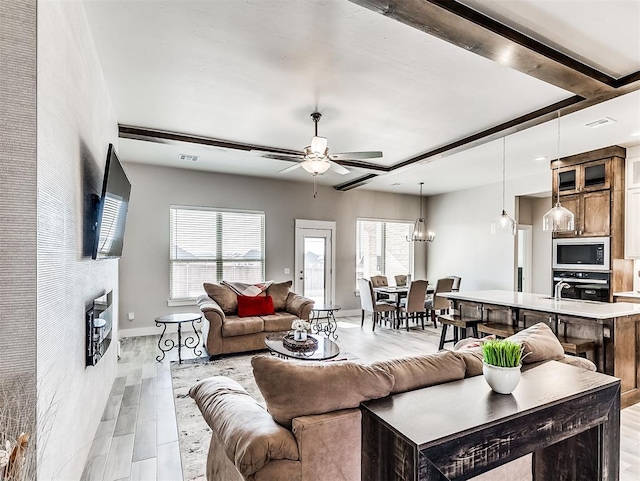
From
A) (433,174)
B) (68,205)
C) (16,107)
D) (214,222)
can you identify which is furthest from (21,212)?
(433,174)

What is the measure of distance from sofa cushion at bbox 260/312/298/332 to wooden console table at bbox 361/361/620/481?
3.59 metres

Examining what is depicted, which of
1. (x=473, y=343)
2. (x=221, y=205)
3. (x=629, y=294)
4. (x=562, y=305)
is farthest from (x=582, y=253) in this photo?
(x=221, y=205)

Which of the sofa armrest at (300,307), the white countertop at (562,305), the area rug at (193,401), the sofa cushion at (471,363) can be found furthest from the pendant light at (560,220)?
the sofa armrest at (300,307)

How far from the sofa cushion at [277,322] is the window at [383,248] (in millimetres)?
3341

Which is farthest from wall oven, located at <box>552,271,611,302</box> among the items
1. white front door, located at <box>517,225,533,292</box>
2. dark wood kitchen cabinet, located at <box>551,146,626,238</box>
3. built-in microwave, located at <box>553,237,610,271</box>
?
white front door, located at <box>517,225,533,292</box>

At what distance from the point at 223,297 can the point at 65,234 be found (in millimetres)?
3472

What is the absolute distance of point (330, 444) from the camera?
4.61 ft

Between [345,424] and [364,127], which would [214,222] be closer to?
[364,127]

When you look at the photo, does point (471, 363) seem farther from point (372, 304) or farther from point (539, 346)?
point (372, 304)

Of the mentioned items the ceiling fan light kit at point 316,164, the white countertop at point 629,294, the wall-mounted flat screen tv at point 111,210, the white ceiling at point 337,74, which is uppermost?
the white ceiling at point 337,74

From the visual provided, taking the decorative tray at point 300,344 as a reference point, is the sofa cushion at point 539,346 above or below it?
above

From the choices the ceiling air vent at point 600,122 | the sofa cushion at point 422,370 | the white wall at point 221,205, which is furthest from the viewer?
the white wall at point 221,205

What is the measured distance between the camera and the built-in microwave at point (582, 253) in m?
4.88

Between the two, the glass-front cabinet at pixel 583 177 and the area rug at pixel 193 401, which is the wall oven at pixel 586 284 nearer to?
the glass-front cabinet at pixel 583 177
